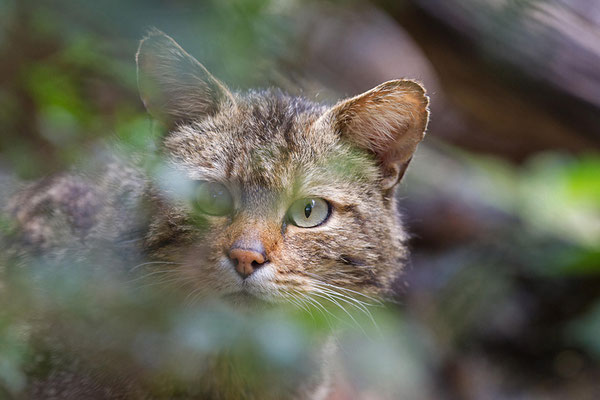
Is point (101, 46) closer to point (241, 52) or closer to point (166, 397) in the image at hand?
point (241, 52)

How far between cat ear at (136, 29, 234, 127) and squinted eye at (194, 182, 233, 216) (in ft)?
1.33

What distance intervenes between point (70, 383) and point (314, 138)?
140 cm

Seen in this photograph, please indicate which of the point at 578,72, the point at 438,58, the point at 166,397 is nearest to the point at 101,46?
the point at 166,397

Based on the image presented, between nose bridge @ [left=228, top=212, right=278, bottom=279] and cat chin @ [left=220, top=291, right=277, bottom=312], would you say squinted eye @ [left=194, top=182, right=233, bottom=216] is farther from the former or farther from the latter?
cat chin @ [left=220, top=291, right=277, bottom=312]

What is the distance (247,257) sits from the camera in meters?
2.33

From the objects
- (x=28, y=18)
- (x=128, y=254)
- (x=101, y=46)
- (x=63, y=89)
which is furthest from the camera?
(x=63, y=89)

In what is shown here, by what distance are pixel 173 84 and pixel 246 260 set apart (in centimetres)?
84

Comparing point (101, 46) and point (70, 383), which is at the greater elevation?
point (101, 46)

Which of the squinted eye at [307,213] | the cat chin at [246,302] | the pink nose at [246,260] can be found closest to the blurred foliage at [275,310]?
the cat chin at [246,302]

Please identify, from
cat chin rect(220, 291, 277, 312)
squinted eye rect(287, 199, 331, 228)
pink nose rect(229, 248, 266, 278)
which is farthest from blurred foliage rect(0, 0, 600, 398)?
squinted eye rect(287, 199, 331, 228)

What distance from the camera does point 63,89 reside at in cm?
350

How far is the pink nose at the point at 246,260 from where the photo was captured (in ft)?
7.62

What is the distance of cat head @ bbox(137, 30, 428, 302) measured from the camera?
2.44m

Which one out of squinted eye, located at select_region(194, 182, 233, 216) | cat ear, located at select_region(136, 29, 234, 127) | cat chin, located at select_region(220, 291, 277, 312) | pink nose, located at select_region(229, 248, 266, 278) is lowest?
cat chin, located at select_region(220, 291, 277, 312)
